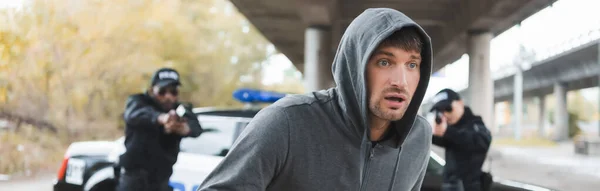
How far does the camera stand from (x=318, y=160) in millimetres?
1509

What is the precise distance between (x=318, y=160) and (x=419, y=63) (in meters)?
0.36

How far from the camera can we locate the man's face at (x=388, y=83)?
1.50 metres

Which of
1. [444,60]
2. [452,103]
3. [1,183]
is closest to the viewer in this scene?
[452,103]

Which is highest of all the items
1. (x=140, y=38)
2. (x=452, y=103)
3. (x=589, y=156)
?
(x=140, y=38)

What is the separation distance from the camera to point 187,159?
489 centimetres

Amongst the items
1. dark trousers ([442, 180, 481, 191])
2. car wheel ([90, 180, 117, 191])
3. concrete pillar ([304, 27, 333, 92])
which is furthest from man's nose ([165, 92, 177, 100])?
concrete pillar ([304, 27, 333, 92])

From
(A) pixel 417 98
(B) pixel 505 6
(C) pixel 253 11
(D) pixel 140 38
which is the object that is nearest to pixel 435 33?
(B) pixel 505 6

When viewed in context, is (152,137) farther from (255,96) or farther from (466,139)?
(466,139)

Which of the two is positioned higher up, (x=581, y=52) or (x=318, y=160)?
(x=581, y=52)

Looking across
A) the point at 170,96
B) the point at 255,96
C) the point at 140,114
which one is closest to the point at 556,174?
the point at 255,96

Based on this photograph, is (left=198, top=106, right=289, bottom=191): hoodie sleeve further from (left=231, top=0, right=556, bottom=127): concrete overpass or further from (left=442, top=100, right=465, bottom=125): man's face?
(left=231, top=0, right=556, bottom=127): concrete overpass

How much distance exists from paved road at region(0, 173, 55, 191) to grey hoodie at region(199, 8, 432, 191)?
9.13 meters

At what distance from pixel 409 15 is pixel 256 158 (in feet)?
59.9

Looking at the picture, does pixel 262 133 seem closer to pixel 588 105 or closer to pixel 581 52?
pixel 581 52
